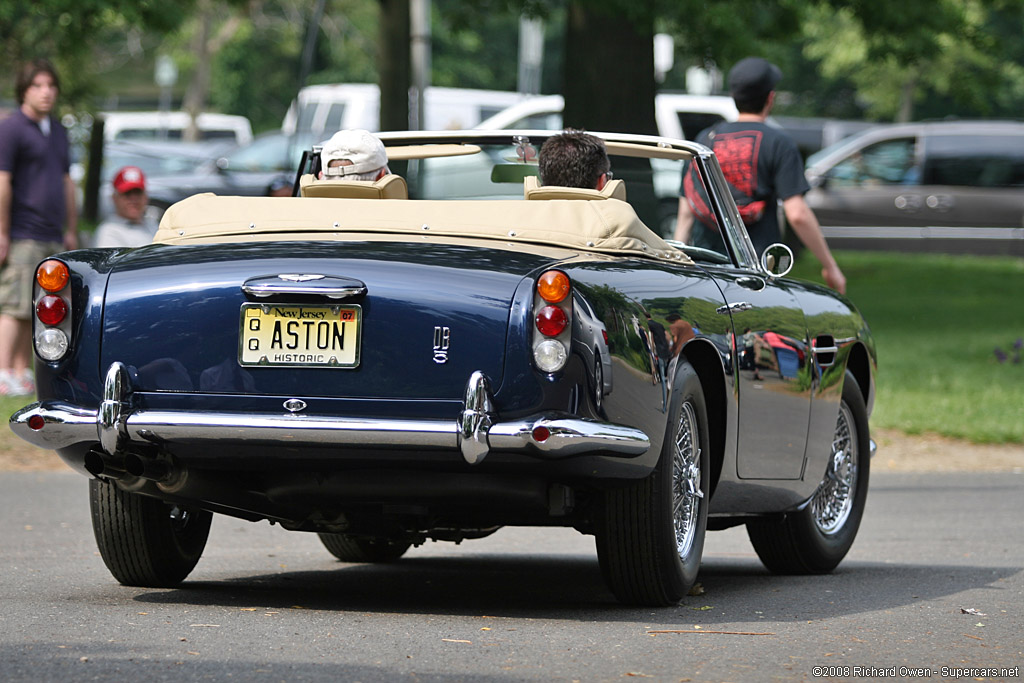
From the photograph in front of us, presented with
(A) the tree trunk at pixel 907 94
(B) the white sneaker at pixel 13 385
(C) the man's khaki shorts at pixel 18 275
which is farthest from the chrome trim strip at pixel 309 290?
(A) the tree trunk at pixel 907 94

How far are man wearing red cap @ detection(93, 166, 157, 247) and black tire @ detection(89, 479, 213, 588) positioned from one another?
5446 mm

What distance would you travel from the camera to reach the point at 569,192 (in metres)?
5.97

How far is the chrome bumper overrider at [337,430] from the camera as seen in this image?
4.93 m

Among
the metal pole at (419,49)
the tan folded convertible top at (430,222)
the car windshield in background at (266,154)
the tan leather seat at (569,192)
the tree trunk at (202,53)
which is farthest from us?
the tree trunk at (202,53)

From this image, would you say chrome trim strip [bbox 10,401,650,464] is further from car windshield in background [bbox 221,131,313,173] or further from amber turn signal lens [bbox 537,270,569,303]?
car windshield in background [bbox 221,131,313,173]

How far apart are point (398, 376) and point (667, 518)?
97 cm

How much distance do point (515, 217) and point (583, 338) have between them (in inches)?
26.1

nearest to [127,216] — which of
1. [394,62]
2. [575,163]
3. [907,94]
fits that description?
[575,163]

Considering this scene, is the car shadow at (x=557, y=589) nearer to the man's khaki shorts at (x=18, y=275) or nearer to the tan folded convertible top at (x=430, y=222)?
the tan folded convertible top at (x=430, y=222)

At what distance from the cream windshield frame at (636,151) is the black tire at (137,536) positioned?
163cm

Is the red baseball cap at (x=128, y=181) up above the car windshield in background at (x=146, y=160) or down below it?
above

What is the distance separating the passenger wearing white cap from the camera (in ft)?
20.7

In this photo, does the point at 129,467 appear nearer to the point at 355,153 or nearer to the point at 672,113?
the point at 355,153

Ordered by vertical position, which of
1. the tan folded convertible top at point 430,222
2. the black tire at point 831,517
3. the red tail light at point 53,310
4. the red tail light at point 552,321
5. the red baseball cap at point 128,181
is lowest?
the black tire at point 831,517
